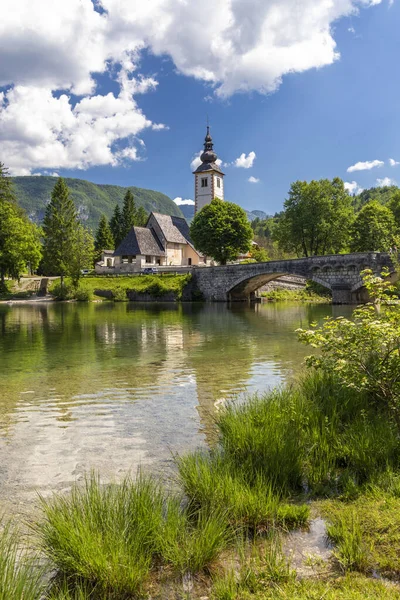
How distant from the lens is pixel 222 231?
6153 cm

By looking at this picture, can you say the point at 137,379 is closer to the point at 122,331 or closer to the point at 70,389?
the point at 70,389

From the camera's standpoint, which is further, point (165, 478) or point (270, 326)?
point (270, 326)

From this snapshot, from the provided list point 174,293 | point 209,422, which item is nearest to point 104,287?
point 174,293

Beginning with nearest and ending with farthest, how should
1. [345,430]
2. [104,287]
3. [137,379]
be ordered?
[345,430], [137,379], [104,287]

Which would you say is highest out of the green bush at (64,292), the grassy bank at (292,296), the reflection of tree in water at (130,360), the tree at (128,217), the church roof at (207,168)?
the church roof at (207,168)

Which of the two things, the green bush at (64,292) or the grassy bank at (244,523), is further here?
the green bush at (64,292)

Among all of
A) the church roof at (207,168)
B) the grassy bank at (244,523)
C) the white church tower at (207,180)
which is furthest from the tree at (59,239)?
the grassy bank at (244,523)

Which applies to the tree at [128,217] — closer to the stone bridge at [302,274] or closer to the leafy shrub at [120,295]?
the leafy shrub at [120,295]

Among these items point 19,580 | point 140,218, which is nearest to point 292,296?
point 140,218

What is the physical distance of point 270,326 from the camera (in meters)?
27.3

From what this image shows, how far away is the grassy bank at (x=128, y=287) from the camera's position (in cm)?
5950

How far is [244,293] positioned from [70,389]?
164ft

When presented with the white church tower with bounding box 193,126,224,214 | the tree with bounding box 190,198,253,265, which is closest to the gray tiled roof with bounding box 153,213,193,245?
the white church tower with bounding box 193,126,224,214

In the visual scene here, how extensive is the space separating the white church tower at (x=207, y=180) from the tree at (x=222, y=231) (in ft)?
65.8
